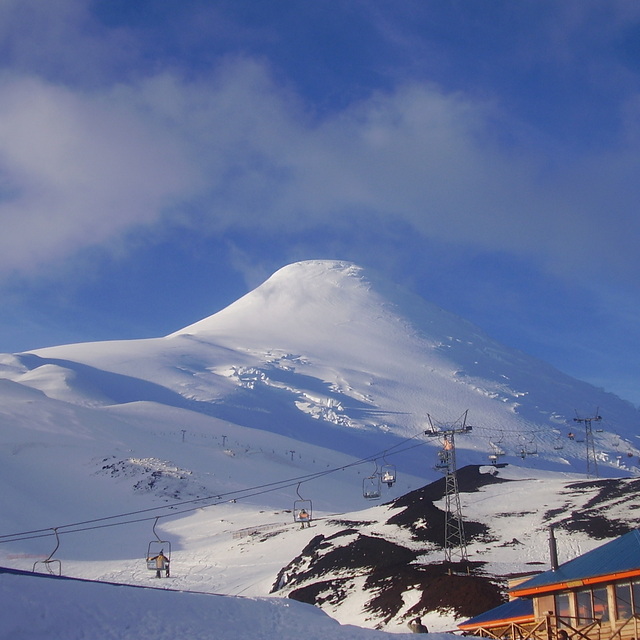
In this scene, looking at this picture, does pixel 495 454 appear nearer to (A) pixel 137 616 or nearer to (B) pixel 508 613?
(B) pixel 508 613

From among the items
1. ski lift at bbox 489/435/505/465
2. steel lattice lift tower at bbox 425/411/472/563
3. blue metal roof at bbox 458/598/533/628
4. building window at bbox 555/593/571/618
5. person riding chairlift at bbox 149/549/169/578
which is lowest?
blue metal roof at bbox 458/598/533/628

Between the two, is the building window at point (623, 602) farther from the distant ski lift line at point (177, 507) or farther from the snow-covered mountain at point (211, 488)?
the distant ski lift line at point (177, 507)

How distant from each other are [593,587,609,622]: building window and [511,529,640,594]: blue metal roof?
53 centimetres

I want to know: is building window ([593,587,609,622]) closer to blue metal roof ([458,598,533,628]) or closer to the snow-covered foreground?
blue metal roof ([458,598,533,628])

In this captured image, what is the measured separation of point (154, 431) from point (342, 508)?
179 feet

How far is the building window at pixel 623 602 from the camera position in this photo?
21.0m

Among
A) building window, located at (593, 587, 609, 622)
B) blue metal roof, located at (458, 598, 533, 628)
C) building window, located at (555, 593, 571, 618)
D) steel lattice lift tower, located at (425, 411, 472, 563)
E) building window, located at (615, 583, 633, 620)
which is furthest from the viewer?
steel lattice lift tower, located at (425, 411, 472, 563)

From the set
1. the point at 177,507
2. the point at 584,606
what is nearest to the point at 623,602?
the point at 584,606

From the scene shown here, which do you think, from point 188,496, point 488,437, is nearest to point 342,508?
point 188,496

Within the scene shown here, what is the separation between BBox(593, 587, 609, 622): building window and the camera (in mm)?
21719

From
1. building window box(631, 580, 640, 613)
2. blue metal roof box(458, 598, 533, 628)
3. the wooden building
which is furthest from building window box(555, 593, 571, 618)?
building window box(631, 580, 640, 613)

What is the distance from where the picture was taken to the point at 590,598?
2233cm

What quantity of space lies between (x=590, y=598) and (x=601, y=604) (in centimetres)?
46

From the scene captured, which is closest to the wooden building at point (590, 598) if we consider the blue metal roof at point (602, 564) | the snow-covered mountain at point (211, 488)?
the blue metal roof at point (602, 564)
